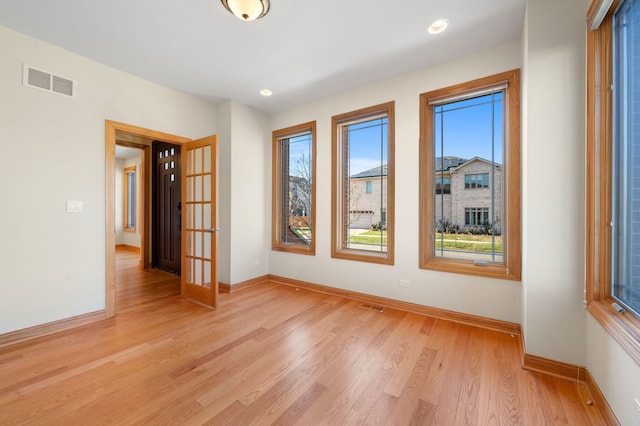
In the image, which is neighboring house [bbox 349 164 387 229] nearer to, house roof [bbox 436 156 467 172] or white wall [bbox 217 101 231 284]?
house roof [bbox 436 156 467 172]

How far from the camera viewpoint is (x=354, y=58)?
2857 mm

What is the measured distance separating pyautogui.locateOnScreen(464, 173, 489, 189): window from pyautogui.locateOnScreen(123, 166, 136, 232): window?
8448mm

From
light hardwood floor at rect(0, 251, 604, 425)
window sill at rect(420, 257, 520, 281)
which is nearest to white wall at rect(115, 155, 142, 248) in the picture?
light hardwood floor at rect(0, 251, 604, 425)

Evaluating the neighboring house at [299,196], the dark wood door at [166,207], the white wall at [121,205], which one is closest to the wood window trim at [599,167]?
the neighboring house at [299,196]

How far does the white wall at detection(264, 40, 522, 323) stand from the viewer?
2.63 meters

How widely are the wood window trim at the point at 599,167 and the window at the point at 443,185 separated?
1288mm

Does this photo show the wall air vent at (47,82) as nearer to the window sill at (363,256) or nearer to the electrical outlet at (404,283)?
the window sill at (363,256)

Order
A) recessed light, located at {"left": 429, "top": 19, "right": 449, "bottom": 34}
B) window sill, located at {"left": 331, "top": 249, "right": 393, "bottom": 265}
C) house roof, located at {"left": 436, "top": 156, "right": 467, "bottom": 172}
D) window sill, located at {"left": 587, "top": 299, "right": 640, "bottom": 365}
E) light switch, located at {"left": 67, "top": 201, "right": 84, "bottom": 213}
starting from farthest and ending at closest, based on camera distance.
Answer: window sill, located at {"left": 331, "top": 249, "right": 393, "bottom": 265} → house roof, located at {"left": 436, "top": 156, "right": 467, "bottom": 172} → light switch, located at {"left": 67, "top": 201, "right": 84, "bottom": 213} → recessed light, located at {"left": 429, "top": 19, "right": 449, "bottom": 34} → window sill, located at {"left": 587, "top": 299, "right": 640, "bottom": 365}

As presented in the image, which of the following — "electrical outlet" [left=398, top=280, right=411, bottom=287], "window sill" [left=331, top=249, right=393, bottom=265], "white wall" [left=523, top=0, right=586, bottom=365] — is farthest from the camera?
"window sill" [left=331, top=249, right=393, bottom=265]

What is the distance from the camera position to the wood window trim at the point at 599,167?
5.38 feet

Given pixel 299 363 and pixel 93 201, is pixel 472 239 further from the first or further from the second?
pixel 93 201

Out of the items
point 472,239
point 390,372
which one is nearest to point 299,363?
point 390,372

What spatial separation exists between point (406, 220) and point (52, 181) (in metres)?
3.77

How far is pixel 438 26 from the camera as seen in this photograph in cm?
234
